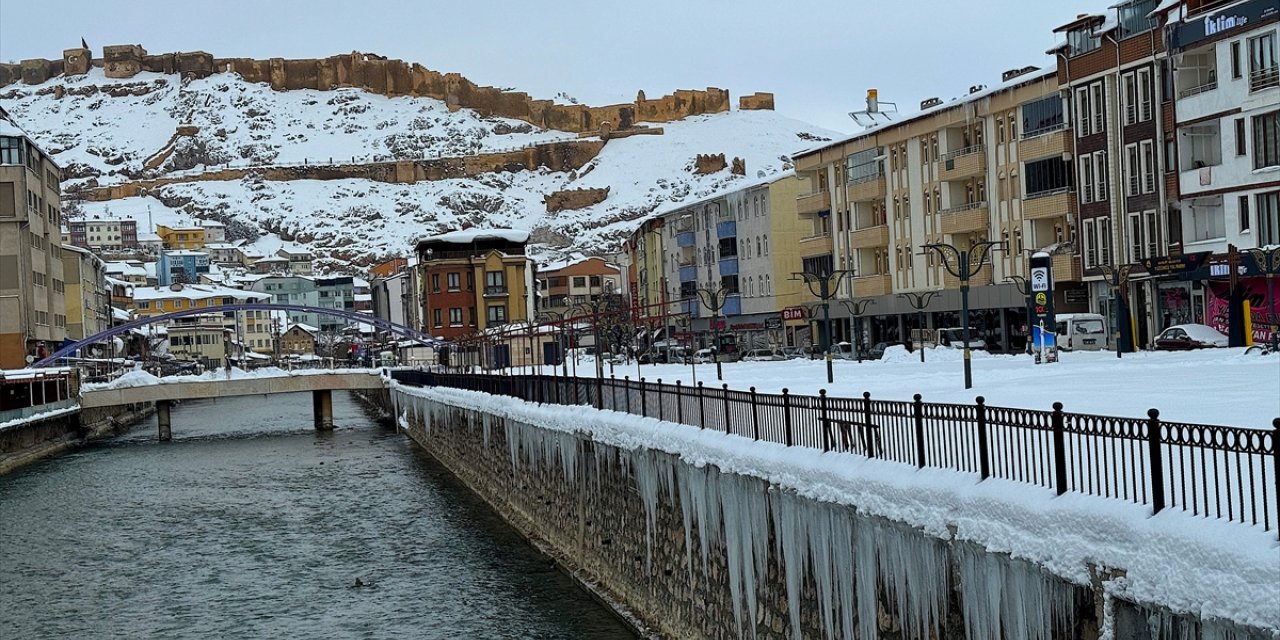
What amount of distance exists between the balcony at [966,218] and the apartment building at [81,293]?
70.3m

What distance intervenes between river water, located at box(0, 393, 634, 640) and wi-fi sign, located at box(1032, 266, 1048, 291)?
15484mm

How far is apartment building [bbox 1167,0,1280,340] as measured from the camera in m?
48.5

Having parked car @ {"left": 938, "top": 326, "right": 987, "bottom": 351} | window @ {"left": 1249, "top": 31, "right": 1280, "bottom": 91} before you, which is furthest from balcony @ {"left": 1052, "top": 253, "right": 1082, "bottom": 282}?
window @ {"left": 1249, "top": 31, "right": 1280, "bottom": 91}

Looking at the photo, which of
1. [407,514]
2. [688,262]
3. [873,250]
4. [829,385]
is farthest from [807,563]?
[688,262]

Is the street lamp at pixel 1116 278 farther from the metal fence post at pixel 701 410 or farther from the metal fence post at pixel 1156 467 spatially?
the metal fence post at pixel 1156 467

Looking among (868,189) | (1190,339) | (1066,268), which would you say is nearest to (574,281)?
(868,189)

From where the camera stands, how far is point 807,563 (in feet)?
51.0

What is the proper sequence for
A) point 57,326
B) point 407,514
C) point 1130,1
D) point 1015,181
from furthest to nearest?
point 57,326 < point 1015,181 < point 1130,1 < point 407,514

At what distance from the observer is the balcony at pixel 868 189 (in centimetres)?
7950

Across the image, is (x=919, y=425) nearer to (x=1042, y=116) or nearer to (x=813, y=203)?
(x=1042, y=116)

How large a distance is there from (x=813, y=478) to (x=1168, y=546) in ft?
20.2

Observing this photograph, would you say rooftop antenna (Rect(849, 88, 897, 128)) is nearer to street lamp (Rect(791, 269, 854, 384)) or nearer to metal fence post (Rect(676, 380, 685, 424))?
street lamp (Rect(791, 269, 854, 384))

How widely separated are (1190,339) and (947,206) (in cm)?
2753

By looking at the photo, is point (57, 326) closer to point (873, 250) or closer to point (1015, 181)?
point (873, 250)
